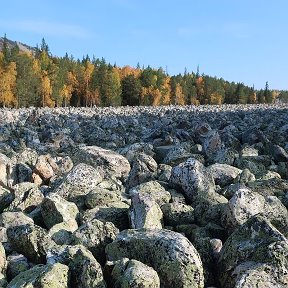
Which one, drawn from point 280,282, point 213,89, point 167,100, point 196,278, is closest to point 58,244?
point 196,278

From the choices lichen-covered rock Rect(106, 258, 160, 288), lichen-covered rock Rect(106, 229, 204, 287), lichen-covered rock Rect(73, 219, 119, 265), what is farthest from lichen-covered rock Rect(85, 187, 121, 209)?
lichen-covered rock Rect(106, 258, 160, 288)

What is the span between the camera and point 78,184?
28.8 feet

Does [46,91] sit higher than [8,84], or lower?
lower

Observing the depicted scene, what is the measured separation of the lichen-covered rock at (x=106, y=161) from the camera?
1117 cm

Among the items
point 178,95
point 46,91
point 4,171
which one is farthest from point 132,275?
point 178,95

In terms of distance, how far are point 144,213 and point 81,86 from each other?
99050 mm

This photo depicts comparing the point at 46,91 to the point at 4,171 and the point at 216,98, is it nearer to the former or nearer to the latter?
the point at 216,98

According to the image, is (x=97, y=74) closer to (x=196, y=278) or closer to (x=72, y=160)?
(x=72, y=160)

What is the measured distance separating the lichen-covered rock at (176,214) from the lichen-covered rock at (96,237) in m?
1.14

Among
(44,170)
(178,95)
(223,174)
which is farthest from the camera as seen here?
(178,95)

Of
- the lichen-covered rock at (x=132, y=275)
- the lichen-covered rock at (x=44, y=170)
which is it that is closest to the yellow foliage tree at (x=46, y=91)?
the lichen-covered rock at (x=44, y=170)

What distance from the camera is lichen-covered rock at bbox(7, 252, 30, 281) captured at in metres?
5.79

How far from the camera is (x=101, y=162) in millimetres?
11336

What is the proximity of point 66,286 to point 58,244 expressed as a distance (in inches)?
53.7
